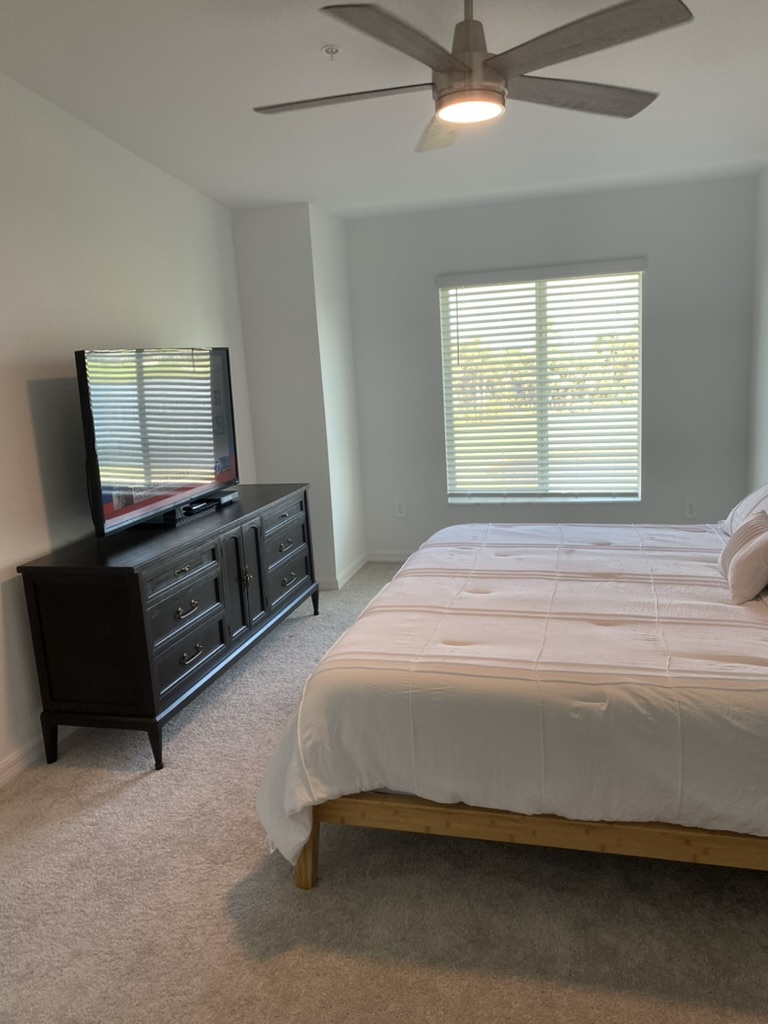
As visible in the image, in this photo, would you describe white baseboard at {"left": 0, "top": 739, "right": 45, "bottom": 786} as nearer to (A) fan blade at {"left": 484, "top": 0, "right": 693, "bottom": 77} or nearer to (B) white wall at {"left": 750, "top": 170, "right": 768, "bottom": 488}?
(A) fan blade at {"left": 484, "top": 0, "right": 693, "bottom": 77}

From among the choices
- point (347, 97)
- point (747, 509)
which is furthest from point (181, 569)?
→ point (747, 509)

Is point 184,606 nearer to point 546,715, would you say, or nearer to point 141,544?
point 141,544

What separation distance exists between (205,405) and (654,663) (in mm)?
2705

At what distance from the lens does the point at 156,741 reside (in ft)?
9.65

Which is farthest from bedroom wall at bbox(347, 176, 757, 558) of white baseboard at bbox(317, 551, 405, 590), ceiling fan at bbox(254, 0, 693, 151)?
ceiling fan at bbox(254, 0, 693, 151)

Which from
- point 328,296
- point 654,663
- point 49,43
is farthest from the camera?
point 328,296

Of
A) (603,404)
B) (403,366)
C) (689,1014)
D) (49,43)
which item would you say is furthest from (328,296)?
(689,1014)

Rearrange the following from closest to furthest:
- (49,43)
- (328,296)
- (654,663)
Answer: (654,663)
(49,43)
(328,296)

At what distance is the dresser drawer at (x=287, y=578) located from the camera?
402cm

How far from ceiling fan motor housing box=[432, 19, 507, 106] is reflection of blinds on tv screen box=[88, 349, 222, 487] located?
1.72m

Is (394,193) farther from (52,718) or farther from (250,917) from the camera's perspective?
(250,917)

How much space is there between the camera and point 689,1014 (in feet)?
5.65

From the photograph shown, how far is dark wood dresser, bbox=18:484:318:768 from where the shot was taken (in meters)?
2.88

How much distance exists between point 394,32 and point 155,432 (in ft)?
6.79
